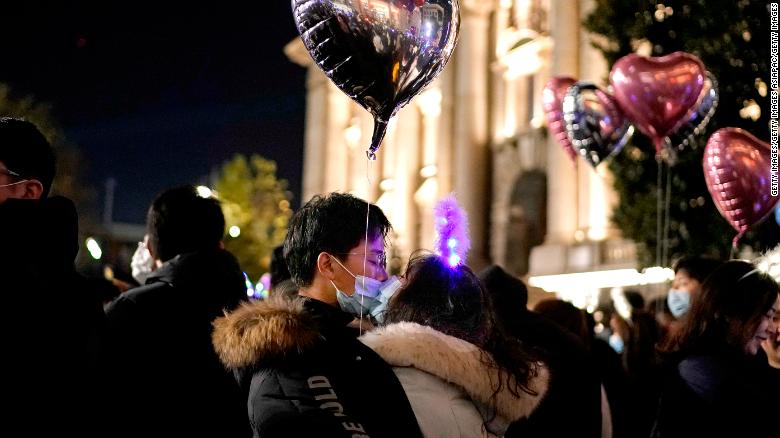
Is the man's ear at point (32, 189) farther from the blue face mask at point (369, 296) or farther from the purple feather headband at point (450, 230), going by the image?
the purple feather headband at point (450, 230)

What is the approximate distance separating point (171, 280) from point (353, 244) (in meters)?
0.90

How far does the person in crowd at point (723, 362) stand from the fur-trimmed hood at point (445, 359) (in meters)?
1.05

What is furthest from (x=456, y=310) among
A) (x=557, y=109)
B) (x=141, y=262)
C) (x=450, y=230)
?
(x=557, y=109)

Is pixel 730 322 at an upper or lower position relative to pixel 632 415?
upper

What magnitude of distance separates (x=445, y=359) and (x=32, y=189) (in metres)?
1.20

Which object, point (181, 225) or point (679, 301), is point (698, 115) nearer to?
point (679, 301)

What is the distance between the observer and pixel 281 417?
2225 millimetres

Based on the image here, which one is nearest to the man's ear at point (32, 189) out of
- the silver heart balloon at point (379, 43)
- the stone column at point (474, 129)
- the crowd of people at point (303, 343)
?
the crowd of people at point (303, 343)

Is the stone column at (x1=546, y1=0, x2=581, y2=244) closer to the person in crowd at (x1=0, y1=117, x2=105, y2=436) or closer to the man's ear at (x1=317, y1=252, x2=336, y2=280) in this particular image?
the man's ear at (x1=317, y1=252, x2=336, y2=280)

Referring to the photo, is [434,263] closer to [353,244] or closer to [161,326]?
[353,244]

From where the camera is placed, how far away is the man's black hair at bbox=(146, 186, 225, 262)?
3.52 meters

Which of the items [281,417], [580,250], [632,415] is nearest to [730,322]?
[281,417]

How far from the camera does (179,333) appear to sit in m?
3.16

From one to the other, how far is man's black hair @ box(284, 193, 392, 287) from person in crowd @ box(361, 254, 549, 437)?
0.21m
